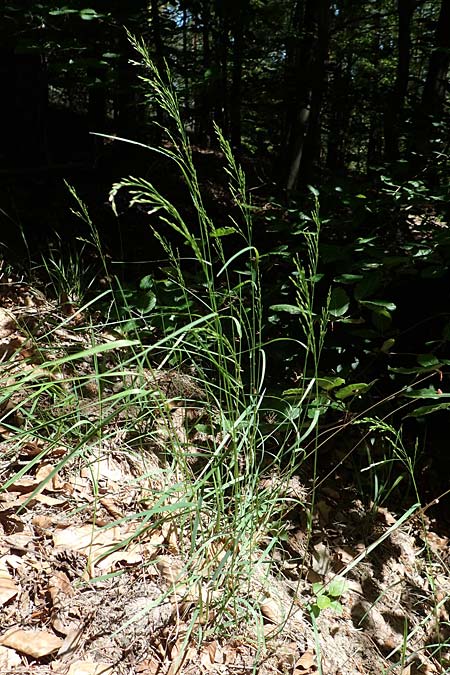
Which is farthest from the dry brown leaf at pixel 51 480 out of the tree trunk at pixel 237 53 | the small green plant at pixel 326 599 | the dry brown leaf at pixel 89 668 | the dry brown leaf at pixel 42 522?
the tree trunk at pixel 237 53

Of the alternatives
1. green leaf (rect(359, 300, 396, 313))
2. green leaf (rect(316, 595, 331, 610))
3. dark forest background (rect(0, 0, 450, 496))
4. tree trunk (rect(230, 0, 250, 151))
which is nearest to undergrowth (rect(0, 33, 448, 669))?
green leaf (rect(316, 595, 331, 610))

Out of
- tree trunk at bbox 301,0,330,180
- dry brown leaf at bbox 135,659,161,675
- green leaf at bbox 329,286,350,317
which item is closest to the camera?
dry brown leaf at bbox 135,659,161,675

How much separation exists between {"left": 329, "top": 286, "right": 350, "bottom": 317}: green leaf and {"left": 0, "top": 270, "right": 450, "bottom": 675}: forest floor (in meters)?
0.65

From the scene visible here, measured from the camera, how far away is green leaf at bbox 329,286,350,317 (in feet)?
5.58

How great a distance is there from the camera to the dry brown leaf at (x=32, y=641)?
3.78ft

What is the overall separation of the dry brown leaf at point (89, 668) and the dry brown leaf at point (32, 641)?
6 centimetres

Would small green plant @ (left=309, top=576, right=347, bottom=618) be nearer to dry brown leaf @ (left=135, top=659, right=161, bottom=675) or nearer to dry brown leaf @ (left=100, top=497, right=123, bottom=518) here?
dry brown leaf @ (left=135, top=659, right=161, bottom=675)

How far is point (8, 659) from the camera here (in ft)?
3.69

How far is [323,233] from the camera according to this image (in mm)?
2451

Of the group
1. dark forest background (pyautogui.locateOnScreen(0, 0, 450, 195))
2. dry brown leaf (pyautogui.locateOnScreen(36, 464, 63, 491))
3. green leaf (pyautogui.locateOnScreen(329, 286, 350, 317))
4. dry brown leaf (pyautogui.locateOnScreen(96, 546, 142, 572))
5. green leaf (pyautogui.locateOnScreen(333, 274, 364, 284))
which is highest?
dark forest background (pyautogui.locateOnScreen(0, 0, 450, 195))

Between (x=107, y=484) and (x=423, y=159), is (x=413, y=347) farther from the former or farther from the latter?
(x=107, y=484)

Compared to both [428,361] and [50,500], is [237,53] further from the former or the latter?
[50,500]

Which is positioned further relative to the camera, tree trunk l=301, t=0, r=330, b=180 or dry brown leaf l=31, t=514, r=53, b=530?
tree trunk l=301, t=0, r=330, b=180

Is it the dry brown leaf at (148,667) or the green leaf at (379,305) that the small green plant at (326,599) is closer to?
→ the dry brown leaf at (148,667)
